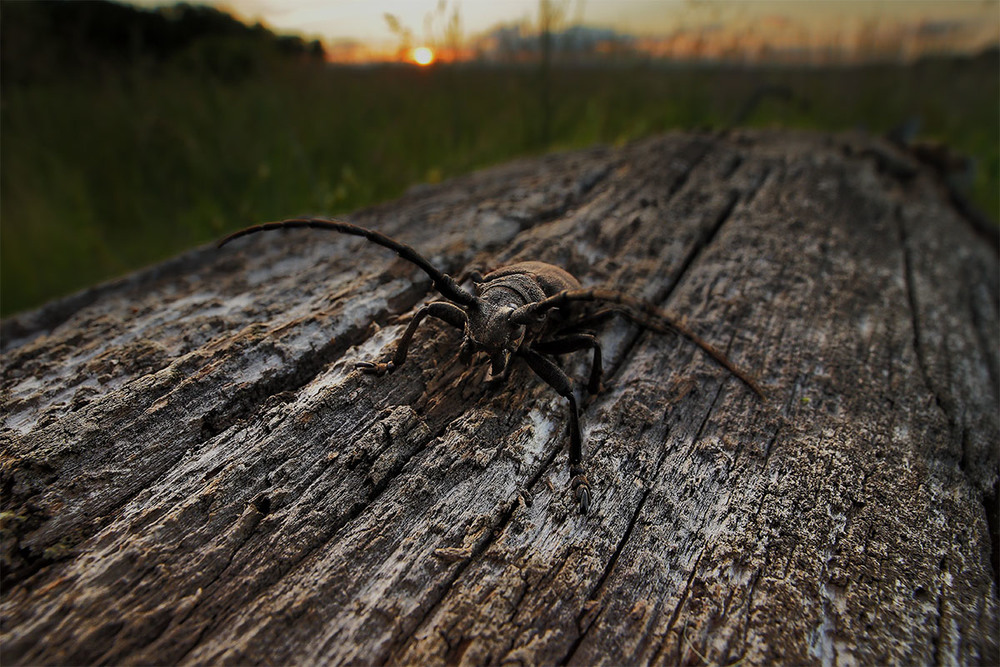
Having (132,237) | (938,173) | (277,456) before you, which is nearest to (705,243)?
(277,456)

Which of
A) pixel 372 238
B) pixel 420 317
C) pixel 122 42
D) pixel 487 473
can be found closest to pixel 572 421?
pixel 487 473

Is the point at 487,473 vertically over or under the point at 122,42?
under

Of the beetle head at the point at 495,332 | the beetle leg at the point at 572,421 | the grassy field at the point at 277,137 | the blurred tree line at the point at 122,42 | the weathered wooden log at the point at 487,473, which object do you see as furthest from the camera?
the blurred tree line at the point at 122,42

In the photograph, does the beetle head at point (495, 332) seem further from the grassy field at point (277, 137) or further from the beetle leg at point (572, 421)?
the grassy field at point (277, 137)

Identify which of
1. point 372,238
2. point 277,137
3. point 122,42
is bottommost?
point 277,137

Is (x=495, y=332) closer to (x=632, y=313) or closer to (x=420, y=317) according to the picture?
(x=420, y=317)

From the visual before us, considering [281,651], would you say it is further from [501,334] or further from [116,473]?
[501,334]

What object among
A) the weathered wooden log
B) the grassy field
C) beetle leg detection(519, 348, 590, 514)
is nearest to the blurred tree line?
the grassy field

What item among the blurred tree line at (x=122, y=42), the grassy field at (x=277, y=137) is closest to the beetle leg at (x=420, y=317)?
the grassy field at (x=277, y=137)
